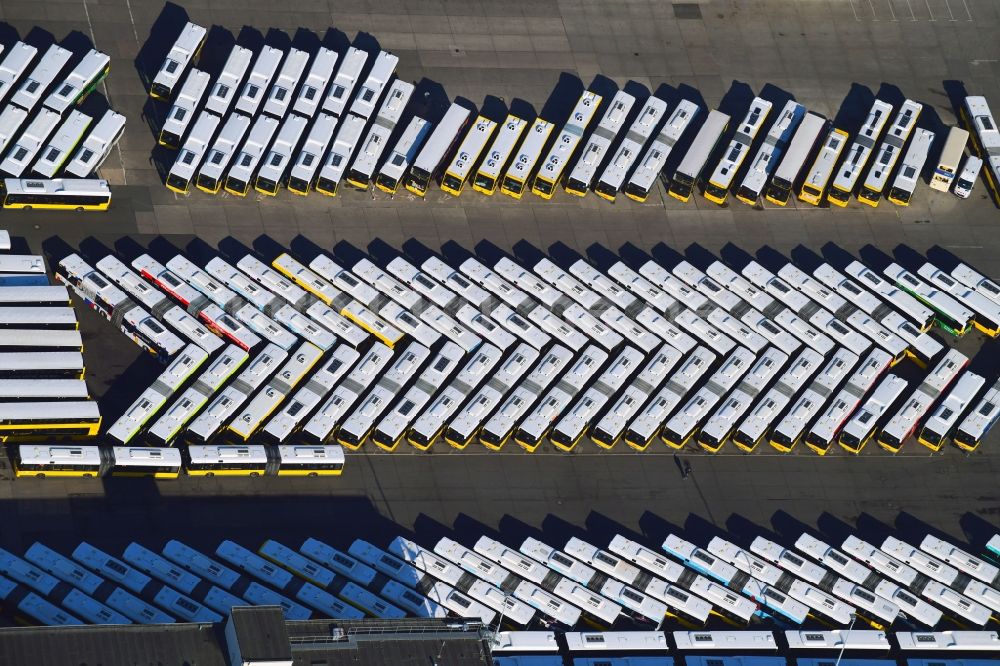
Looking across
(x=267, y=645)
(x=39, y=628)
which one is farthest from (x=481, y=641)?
(x=39, y=628)

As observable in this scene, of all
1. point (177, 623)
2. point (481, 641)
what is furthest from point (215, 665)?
point (481, 641)

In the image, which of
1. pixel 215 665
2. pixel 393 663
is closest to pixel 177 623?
pixel 215 665

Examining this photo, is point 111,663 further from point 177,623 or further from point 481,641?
point 481,641

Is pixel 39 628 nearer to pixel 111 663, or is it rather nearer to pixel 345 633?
pixel 111 663

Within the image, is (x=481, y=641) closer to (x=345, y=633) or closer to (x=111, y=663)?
(x=345, y=633)

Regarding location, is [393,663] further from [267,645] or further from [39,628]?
[39,628]

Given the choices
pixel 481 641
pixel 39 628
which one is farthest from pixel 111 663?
pixel 481 641
